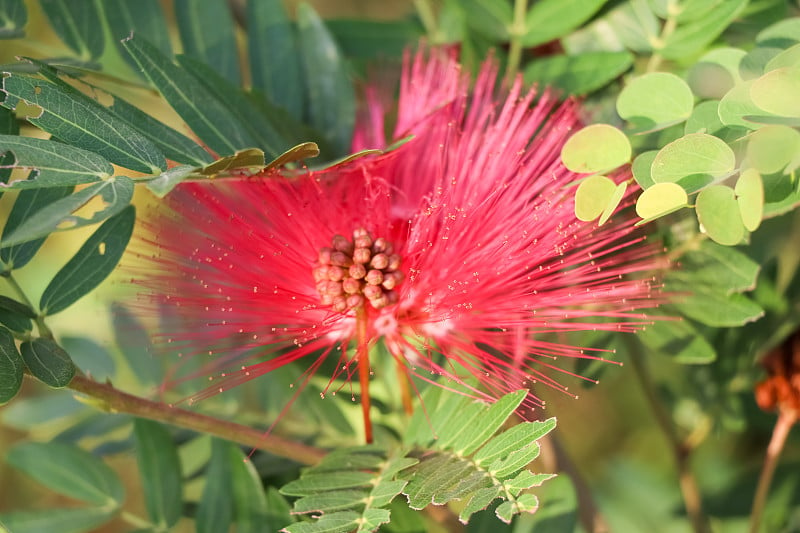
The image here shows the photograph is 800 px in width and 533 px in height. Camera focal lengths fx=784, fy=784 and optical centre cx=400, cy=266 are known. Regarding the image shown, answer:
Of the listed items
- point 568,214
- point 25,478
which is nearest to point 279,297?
point 568,214

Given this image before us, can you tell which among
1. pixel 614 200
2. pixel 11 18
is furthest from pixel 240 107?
pixel 614 200

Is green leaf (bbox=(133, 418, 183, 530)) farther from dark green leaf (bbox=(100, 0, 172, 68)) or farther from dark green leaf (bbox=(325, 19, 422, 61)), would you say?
dark green leaf (bbox=(325, 19, 422, 61))

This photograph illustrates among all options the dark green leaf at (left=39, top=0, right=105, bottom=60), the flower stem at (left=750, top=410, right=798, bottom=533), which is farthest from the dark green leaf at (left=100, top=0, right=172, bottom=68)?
the flower stem at (left=750, top=410, right=798, bottom=533)

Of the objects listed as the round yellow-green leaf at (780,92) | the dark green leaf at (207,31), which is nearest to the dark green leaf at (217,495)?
the dark green leaf at (207,31)

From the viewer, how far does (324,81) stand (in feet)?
3.50

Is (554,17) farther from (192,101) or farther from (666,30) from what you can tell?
(192,101)

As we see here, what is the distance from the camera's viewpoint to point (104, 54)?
102 centimetres

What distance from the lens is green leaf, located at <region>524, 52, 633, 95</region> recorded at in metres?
0.99

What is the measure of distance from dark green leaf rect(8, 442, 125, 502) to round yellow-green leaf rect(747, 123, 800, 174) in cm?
89

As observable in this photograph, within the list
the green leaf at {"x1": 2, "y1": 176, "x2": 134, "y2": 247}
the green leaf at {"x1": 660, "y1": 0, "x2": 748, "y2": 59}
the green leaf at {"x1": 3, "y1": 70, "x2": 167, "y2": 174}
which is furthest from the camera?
the green leaf at {"x1": 660, "y1": 0, "x2": 748, "y2": 59}

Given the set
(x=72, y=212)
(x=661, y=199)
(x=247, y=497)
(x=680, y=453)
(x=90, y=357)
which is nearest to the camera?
(x=72, y=212)

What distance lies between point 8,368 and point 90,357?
0.59 meters

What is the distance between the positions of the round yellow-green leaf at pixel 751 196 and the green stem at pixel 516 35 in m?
0.43

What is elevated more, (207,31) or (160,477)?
(207,31)
